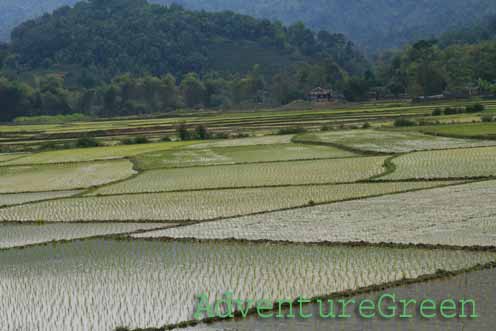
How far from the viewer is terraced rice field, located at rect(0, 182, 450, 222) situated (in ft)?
61.2

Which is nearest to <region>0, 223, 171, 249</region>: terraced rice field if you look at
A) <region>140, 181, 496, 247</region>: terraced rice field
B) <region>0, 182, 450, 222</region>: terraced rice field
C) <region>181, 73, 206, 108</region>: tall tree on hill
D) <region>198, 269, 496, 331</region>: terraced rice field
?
<region>0, 182, 450, 222</region>: terraced rice field

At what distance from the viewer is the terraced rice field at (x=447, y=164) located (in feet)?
71.6

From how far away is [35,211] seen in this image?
20.5 metres

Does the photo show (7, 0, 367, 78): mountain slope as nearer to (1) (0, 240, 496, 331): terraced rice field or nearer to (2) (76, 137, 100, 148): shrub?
(2) (76, 137, 100, 148): shrub

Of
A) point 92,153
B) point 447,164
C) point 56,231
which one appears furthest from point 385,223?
point 92,153

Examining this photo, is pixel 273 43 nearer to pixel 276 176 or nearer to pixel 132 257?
pixel 276 176

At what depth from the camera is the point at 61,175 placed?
94.1ft

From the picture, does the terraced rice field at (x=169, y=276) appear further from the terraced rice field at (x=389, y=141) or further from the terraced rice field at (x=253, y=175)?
the terraced rice field at (x=389, y=141)

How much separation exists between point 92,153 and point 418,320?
28962 mm

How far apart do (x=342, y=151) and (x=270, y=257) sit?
18247mm

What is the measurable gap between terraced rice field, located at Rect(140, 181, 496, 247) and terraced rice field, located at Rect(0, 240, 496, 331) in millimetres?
781

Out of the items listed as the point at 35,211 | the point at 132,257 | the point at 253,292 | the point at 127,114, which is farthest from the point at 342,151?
the point at 127,114

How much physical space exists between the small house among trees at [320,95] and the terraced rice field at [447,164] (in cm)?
7144

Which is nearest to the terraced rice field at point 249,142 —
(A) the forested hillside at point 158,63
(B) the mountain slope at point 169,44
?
(A) the forested hillside at point 158,63
